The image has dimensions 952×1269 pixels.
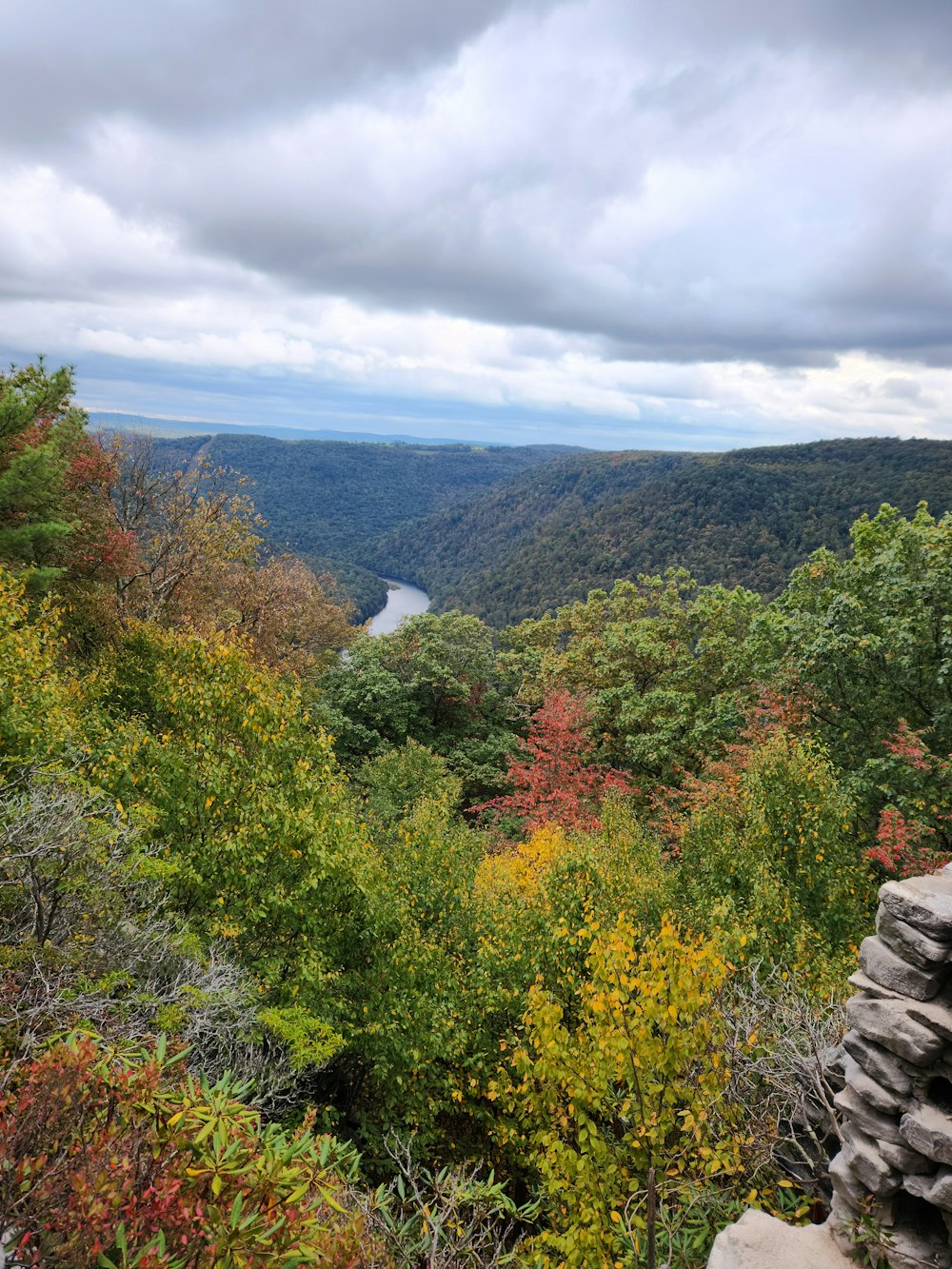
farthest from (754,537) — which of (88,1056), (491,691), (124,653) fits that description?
(88,1056)

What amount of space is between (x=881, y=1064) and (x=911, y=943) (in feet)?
4.12

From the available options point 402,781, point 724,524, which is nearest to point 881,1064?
point 402,781

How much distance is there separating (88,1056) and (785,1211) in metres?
7.87

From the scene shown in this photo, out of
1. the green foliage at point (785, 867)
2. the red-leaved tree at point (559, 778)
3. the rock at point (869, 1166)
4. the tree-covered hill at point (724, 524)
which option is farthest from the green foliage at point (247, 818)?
the tree-covered hill at point (724, 524)

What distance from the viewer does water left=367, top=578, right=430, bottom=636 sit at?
128 meters

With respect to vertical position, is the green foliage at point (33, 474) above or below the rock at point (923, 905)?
above

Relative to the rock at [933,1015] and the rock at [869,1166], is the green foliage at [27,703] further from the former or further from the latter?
the rock at [933,1015]

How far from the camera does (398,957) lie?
36.6 ft

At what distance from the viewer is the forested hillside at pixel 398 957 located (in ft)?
14.5

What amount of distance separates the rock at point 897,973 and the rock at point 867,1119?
1178 millimetres

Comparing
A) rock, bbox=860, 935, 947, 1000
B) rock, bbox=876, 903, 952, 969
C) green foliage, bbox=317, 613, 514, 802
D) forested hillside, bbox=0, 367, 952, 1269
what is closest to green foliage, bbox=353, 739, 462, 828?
forested hillside, bbox=0, 367, 952, 1269

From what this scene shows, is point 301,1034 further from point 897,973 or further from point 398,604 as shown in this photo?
point 398,604

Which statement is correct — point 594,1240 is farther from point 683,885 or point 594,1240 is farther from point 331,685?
point 331,685

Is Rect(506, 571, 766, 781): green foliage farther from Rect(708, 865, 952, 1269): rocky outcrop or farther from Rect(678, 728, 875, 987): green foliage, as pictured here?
Rect(708, 865, 952, 1269): rocky outcrop
